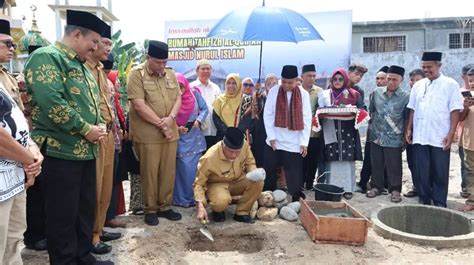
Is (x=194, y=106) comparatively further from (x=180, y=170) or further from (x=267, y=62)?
(x=267, y=62)

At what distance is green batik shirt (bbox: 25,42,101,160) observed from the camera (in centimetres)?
255

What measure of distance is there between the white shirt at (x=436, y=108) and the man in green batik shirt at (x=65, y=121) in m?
3.73

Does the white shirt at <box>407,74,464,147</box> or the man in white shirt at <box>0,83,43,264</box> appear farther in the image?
the white shirt at <box>407,74,464,147</box>

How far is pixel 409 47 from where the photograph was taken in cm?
1634

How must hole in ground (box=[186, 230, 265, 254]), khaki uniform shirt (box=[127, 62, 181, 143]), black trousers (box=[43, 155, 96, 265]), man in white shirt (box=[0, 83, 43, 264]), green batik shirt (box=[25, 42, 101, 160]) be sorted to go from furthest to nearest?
khaki uniform shirt (box=[127, 62, 181, 143]) → hole in ground (box=[186, 230, 265, 254]) → black trousers (box=[43, 155, 96, 265]) → green batik shirt (box=[25, 42, 101, 160]) → man in white shirt (box=[0, 83, 43, 264])

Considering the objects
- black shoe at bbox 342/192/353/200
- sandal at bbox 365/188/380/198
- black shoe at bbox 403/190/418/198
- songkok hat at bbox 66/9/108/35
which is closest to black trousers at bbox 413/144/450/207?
black shoe at bbox 403/190/418/198

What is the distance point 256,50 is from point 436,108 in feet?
19.5

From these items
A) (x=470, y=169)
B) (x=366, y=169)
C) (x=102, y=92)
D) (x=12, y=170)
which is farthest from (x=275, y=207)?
(x=12, y=170)

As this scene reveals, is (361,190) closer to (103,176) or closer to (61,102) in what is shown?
(103,176)

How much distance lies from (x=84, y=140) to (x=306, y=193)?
355cm

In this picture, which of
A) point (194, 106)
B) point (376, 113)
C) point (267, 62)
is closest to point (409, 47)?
point (267, 62)

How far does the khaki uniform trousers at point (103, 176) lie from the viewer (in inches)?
121

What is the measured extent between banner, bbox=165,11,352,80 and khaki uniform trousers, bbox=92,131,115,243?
692 centimetres

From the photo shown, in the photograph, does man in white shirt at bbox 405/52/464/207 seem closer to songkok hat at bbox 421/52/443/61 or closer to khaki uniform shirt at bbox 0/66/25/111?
songkok hat at bbox 421/52/443/61
